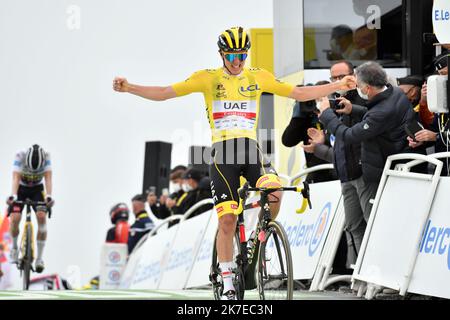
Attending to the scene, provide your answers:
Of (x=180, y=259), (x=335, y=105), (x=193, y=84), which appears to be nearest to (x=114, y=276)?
(x=180, y=259)

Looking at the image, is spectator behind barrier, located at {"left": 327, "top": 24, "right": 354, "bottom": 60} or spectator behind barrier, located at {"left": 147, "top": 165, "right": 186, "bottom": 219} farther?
spectator behind barrier, located at {"left": 147, "top": 165, "right": 186, "bottom": 219}

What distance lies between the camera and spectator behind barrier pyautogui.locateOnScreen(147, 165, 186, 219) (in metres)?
19.8

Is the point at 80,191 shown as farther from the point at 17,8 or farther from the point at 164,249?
the point at 164,249

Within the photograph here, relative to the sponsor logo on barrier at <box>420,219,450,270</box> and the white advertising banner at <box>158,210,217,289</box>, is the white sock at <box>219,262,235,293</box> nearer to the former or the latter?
the sponsor logo on barrier at <box>420,219,450,270</box>

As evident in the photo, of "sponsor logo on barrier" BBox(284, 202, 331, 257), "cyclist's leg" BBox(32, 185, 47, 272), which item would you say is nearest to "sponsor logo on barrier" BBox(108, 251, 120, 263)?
"cyclist's leg" BBox(32, 185, 47, 272)

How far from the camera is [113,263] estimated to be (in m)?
22.5

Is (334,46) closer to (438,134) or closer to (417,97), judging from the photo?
(417,97)

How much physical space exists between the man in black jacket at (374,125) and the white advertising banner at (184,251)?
4.16 metres

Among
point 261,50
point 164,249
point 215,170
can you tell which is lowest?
point 164,249

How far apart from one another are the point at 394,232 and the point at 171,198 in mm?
10253

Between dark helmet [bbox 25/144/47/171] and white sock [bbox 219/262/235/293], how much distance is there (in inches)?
351

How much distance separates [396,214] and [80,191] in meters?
19.7

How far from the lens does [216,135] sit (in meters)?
9.33

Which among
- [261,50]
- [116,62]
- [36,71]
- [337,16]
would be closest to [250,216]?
[337,16]
